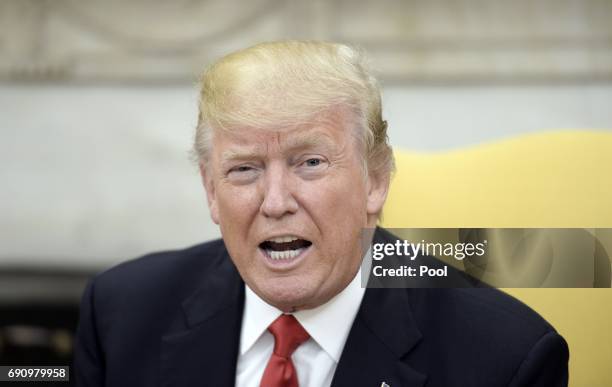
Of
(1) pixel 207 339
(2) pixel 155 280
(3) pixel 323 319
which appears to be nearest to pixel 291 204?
(3) pixel 323 319

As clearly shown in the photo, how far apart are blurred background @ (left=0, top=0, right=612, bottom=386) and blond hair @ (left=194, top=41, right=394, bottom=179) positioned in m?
1.86

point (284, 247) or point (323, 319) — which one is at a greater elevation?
point (284, 247)

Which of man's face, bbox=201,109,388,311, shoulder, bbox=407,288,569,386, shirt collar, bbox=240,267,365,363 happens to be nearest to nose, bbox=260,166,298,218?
man's face, bbox=201,109,388,311

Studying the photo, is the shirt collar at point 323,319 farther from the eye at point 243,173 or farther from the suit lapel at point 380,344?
the eye at point 243,173

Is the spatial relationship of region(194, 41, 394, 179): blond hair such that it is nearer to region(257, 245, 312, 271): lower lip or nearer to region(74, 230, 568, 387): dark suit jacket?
region(257, 245, 312, 271): lower lip

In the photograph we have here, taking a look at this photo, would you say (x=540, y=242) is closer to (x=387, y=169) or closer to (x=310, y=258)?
(x=387, y=169)

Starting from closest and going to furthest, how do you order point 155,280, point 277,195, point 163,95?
point 277,195
point 155,280
point 163,95

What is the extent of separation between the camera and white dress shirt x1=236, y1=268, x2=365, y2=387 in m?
1.50

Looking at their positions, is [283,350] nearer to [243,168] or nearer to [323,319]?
[323,319]

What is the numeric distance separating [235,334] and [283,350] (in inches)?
5.0

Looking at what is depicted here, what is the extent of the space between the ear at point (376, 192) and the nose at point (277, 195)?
19cm

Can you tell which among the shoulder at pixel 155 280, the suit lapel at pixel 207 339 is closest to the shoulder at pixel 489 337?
the suit lapel at pixel 207 339

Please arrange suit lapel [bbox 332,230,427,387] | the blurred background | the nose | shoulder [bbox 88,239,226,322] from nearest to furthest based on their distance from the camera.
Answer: the nose → suit lapel [bbox 332,230,427,387] → shoulder [bbox 88,239,226,322] → the blurred background

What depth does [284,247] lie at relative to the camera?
1415mm
